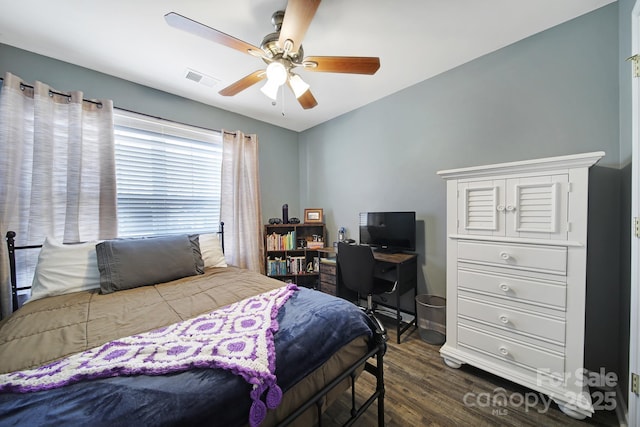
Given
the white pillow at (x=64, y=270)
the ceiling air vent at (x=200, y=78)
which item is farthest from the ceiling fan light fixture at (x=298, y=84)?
the white pillow at (x=64, y=270)

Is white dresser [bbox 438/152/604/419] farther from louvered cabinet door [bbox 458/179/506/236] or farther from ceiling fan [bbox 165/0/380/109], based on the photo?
ceiling fan [bbox 165/0/380/109]

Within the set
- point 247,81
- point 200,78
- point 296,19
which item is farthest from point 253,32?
point 200,78

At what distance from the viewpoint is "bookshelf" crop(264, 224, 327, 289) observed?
315cm

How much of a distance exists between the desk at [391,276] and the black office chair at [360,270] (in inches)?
5.1

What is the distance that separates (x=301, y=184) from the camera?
12.6 feet

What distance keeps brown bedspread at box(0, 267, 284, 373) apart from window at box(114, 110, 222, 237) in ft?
3.20

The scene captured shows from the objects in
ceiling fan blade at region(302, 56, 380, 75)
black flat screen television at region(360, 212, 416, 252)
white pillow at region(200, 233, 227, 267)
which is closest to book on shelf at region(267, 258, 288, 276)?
white pillow at region(200, 233, 227, 267)

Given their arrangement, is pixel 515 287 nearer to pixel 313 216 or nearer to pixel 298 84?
pixel 298 84

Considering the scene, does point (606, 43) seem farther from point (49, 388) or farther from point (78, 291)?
point (78, 291)

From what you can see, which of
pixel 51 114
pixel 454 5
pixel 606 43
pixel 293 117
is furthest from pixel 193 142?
pixel 606 43

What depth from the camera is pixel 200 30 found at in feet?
4.23

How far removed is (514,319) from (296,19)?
91.4 inches

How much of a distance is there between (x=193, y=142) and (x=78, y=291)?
1.82 m

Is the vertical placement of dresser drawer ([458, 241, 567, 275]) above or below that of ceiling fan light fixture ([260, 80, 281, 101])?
below
